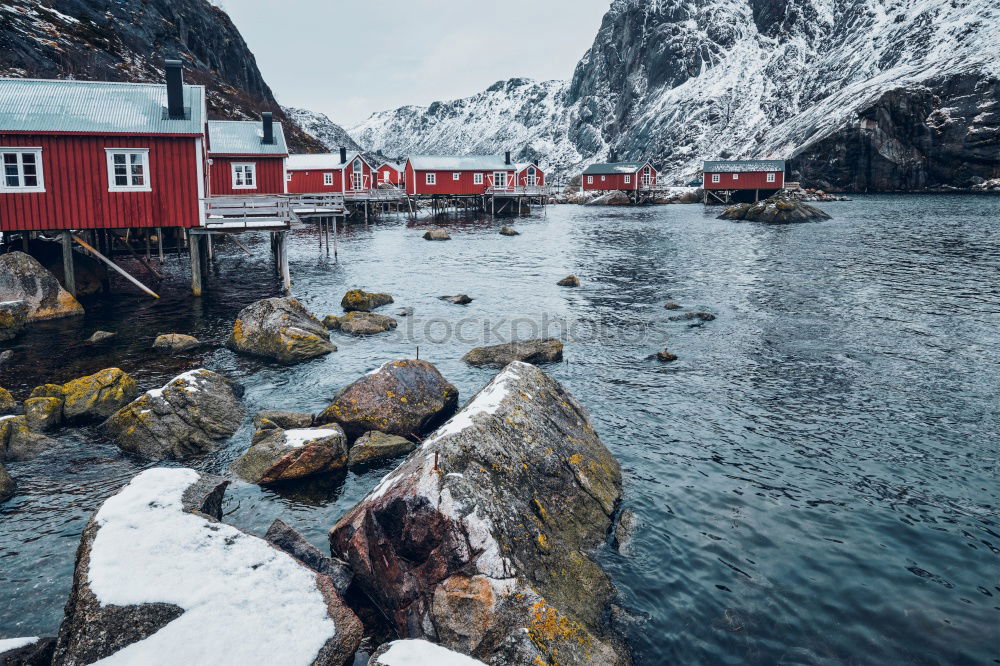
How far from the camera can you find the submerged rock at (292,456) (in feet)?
37.1

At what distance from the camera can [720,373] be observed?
17.4 m

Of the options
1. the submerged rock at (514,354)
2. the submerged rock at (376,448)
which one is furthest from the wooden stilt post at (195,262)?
the submerged rock at (376,448)

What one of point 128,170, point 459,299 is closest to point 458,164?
point 459,299

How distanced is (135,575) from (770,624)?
277 inches

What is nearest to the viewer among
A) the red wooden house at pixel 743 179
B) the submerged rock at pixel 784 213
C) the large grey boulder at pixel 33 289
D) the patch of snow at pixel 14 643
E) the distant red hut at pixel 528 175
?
the patch of snow at pixel 14 643

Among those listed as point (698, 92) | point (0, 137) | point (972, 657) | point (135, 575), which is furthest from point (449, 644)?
point (698, 92)

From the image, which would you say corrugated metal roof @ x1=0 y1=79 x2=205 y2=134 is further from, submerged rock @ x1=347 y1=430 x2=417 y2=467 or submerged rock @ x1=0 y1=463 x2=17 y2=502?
submerged rock @ x1=347 y1=430 x2=417 y2=467

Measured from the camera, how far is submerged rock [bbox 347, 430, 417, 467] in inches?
476

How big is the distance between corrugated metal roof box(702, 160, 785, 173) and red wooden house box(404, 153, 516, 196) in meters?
34.2

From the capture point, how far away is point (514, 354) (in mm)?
18234

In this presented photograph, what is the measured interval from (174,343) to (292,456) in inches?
395

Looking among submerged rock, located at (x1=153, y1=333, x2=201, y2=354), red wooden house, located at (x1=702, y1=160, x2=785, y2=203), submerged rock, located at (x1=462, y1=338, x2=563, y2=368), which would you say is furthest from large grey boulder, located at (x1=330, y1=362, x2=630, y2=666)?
red wooden house, located at (x1=702, y1=160, x2=785, y2=203)

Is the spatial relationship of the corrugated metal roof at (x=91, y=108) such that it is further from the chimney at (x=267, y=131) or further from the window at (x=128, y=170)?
the chimney at (x=267, y=131)

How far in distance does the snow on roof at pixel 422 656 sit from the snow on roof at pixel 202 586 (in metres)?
0.81
